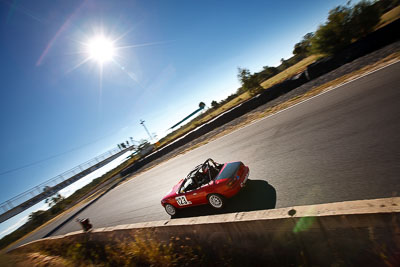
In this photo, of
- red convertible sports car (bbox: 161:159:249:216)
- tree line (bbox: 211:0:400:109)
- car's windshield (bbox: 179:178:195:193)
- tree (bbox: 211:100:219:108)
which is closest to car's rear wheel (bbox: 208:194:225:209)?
red convertible sports car (bbox: 161:159:249:216)

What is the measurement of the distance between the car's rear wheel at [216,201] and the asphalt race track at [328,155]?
0.18 m

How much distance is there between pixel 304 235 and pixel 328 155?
3.34 meters

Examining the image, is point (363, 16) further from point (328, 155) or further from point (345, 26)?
point (328, 155)

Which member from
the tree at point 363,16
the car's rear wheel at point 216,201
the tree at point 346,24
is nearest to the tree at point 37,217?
the car's rear wheel at point 216,201

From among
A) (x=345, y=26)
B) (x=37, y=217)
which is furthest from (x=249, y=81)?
(x=37, y=217)

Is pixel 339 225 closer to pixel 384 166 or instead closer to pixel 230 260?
pixel 230 260

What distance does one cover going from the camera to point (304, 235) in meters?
2.41

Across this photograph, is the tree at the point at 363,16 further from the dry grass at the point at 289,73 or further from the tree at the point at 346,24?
the dry grass at the point at 289,73

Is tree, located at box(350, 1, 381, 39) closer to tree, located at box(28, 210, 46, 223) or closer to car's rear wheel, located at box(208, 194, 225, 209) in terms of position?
car's rear wheel, located at box(208, 194, 225, 209)

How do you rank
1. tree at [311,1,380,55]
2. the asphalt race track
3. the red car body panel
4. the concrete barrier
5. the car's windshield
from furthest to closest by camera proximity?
1. tree at [311,1,380,55]
2. the car's windshield
3. the red car body panel
4. the asphalt race track
5. the concrete barrier

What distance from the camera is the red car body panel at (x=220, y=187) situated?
4.88m

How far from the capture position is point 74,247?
613 centimetres

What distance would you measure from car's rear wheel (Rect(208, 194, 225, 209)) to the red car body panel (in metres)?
0.11

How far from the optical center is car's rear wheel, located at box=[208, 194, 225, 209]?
4.97m
